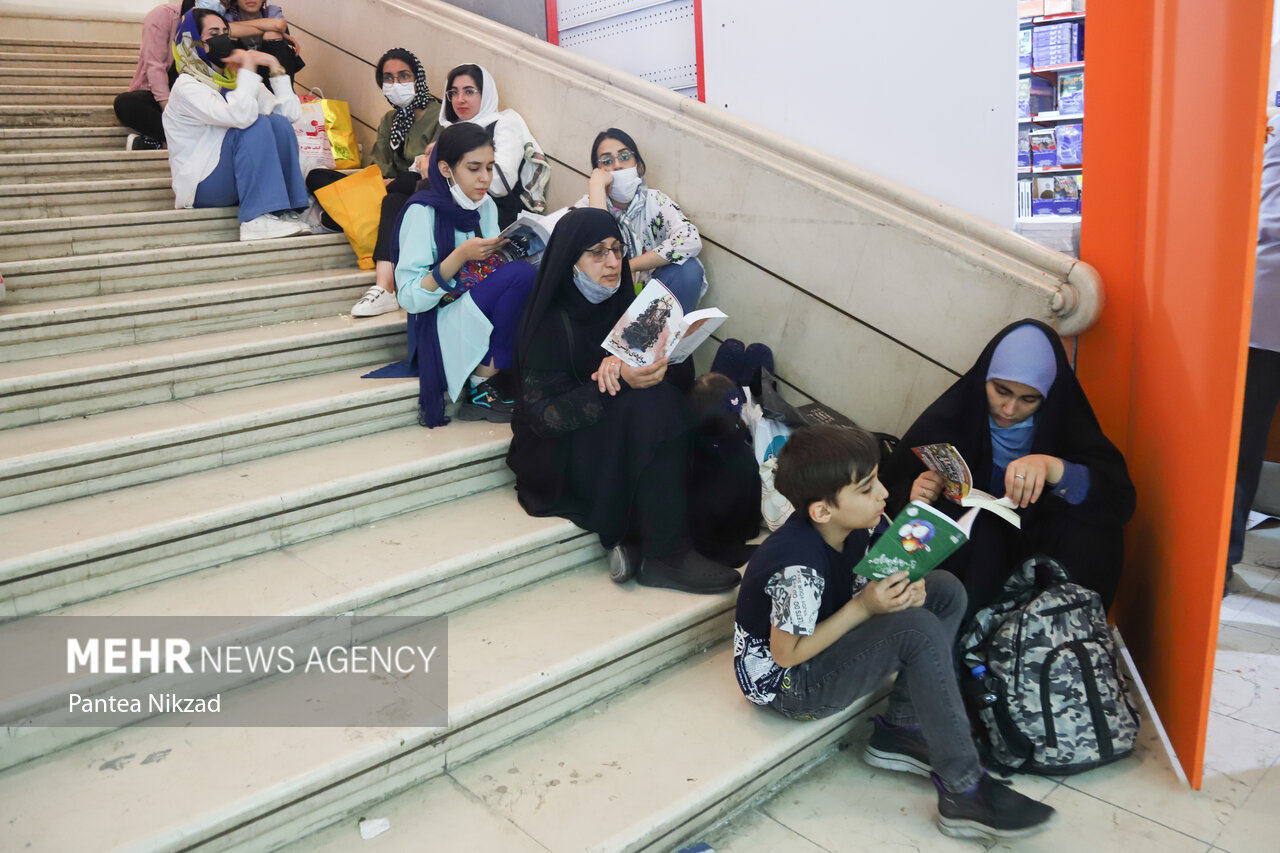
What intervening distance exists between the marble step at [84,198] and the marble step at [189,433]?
4.89 feet

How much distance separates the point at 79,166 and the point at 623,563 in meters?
3.39

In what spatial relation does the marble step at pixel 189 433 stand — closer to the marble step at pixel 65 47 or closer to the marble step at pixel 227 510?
the marble step at pixel 227 510

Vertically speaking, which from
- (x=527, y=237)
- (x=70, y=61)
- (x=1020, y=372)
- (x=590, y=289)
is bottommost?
(x=1020, y=372)

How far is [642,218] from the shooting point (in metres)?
3.75

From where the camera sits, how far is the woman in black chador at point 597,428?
2789 mm

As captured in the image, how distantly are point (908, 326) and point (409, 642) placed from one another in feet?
6.30

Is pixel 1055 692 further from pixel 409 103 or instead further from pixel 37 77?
pixel 37 77

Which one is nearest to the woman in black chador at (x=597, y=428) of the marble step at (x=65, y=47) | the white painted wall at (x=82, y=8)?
the marble step at (x=65, y=47)

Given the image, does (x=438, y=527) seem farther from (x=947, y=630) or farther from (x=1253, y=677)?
(x=1253, y=677)

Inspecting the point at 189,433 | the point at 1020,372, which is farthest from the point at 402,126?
the point at 1020,372

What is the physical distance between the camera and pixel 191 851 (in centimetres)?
181

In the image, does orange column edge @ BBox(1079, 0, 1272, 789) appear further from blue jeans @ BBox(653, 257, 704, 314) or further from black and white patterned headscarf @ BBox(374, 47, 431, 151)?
black and white patterned headscarf @ BBox(374, 47, 431, 151)

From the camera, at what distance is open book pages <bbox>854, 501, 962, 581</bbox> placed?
6.50ft

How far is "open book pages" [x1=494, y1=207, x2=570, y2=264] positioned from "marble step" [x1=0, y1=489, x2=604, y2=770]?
3.20 ft
